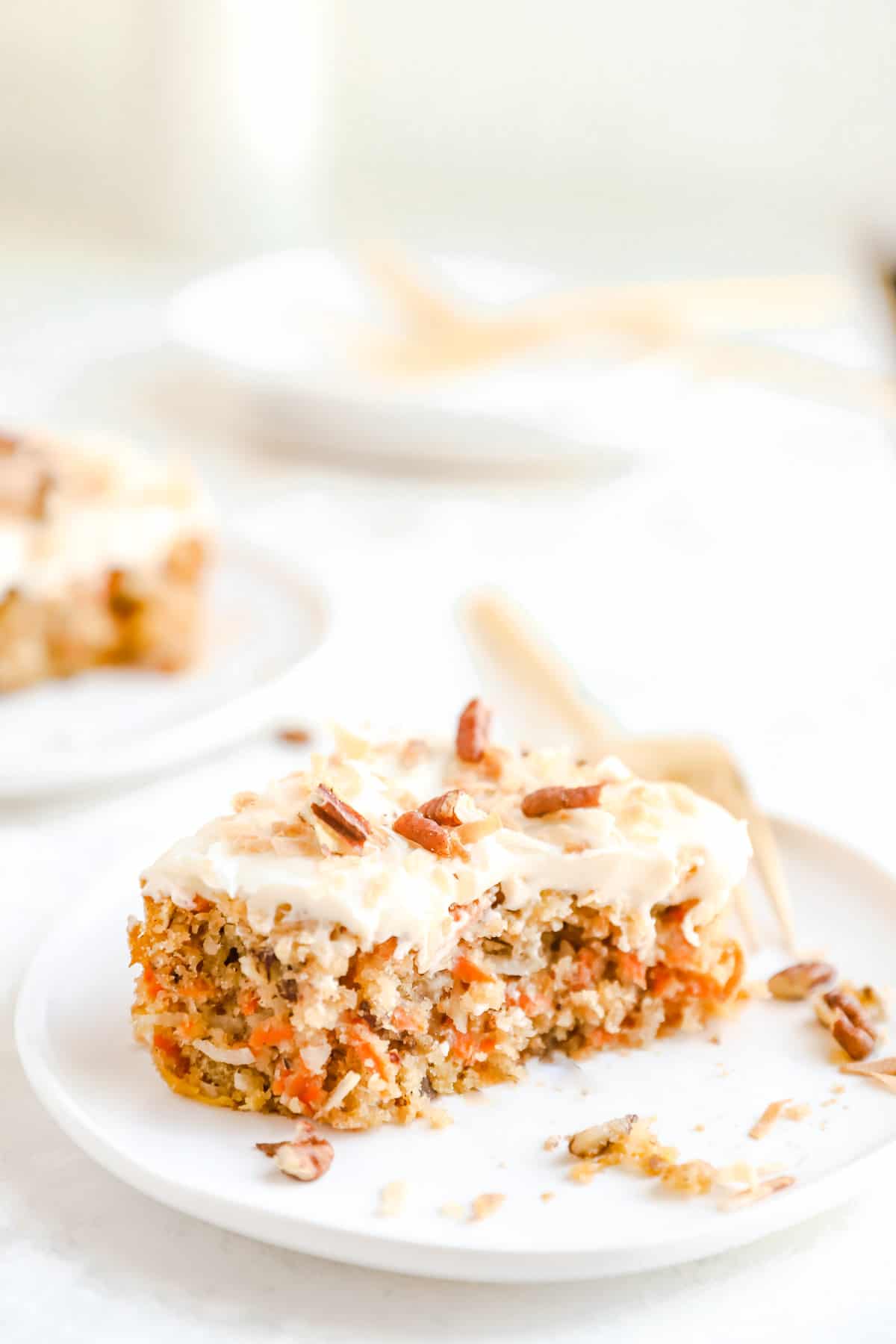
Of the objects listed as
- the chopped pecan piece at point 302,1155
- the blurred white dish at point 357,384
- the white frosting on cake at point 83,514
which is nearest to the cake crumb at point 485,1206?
the chopped pecan piece at point 302,1155

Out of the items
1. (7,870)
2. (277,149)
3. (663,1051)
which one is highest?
(277,149)

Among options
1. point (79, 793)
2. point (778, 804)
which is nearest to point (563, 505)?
point (778, 804)

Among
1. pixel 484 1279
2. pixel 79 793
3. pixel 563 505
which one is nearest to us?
pixel 484 1279

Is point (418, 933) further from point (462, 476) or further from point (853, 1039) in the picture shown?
point (462, 476)

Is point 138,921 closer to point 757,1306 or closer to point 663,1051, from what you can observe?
point 663,1051

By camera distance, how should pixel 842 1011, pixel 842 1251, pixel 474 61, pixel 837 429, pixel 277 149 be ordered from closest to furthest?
pixel 842 1251
pixel 842 1011
pixel 837 429
pixel 277 149
pixel 474 61

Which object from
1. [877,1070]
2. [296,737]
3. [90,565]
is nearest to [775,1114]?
[877,1070]

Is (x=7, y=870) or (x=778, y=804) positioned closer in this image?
(x=7, y=870)
